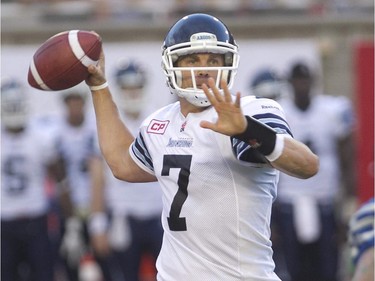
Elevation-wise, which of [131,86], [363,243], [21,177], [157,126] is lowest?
[21,177]

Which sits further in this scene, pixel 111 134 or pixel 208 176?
pixel 111 134

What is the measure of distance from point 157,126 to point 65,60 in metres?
0.57

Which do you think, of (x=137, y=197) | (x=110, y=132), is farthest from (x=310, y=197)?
(x=110, y=132)

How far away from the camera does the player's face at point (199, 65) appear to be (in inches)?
177

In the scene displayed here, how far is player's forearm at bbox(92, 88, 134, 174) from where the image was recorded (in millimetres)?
5070

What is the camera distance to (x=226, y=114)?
4.13 metres

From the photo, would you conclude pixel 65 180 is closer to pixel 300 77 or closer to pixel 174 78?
pixel 300 77

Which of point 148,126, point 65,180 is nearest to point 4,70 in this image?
point 65,180

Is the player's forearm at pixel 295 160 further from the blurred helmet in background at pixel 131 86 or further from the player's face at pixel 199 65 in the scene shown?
the blurred helmet in background at pixel 131 86

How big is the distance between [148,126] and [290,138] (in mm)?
735

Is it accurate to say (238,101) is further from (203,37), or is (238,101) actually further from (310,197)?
(310,197)

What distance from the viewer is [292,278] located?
8.89 metres

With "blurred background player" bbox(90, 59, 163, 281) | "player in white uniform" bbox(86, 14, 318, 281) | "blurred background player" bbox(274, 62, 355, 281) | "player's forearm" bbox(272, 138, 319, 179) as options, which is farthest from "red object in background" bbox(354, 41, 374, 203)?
"player's forearm" bbox(272, 138, 319, 179)

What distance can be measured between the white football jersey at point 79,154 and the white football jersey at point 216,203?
15.4 feet
